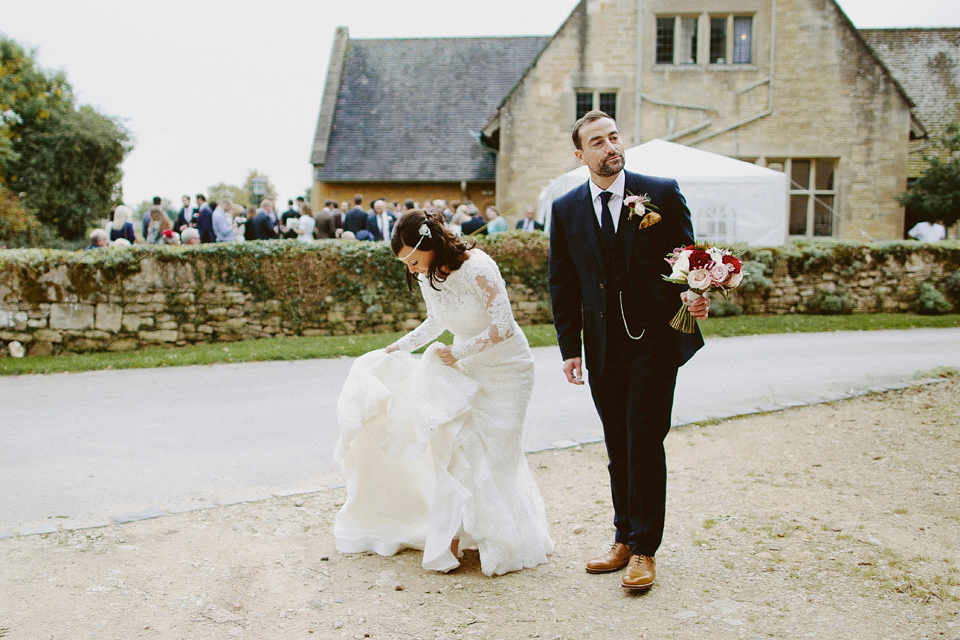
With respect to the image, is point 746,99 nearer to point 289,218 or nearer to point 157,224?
point 289,218

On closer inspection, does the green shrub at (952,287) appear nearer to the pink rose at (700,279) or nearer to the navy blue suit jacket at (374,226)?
the navy blue suit jacket at (374,226)

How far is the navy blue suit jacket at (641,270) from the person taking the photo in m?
4.01

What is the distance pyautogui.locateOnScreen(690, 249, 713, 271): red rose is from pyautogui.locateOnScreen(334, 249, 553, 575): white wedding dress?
41.4 inches

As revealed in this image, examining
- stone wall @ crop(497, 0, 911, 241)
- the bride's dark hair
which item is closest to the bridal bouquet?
the bride's dark hair

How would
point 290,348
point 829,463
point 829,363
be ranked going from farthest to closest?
point 290,348, point 829,363, point 829,463

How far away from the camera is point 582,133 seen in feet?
13.2

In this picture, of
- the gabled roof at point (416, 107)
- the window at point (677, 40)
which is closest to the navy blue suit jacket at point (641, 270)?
the window at point (677, 40)

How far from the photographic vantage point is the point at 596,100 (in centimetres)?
2272

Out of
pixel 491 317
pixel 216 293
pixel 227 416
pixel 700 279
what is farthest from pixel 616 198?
pixel 216 293

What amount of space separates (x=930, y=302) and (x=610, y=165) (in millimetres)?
15532

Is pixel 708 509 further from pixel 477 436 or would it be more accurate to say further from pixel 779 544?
pixel 477 436

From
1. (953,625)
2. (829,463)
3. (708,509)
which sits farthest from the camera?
(829,463)

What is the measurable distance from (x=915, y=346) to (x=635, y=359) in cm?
1026

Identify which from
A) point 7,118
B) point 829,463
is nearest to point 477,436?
point 829,463
